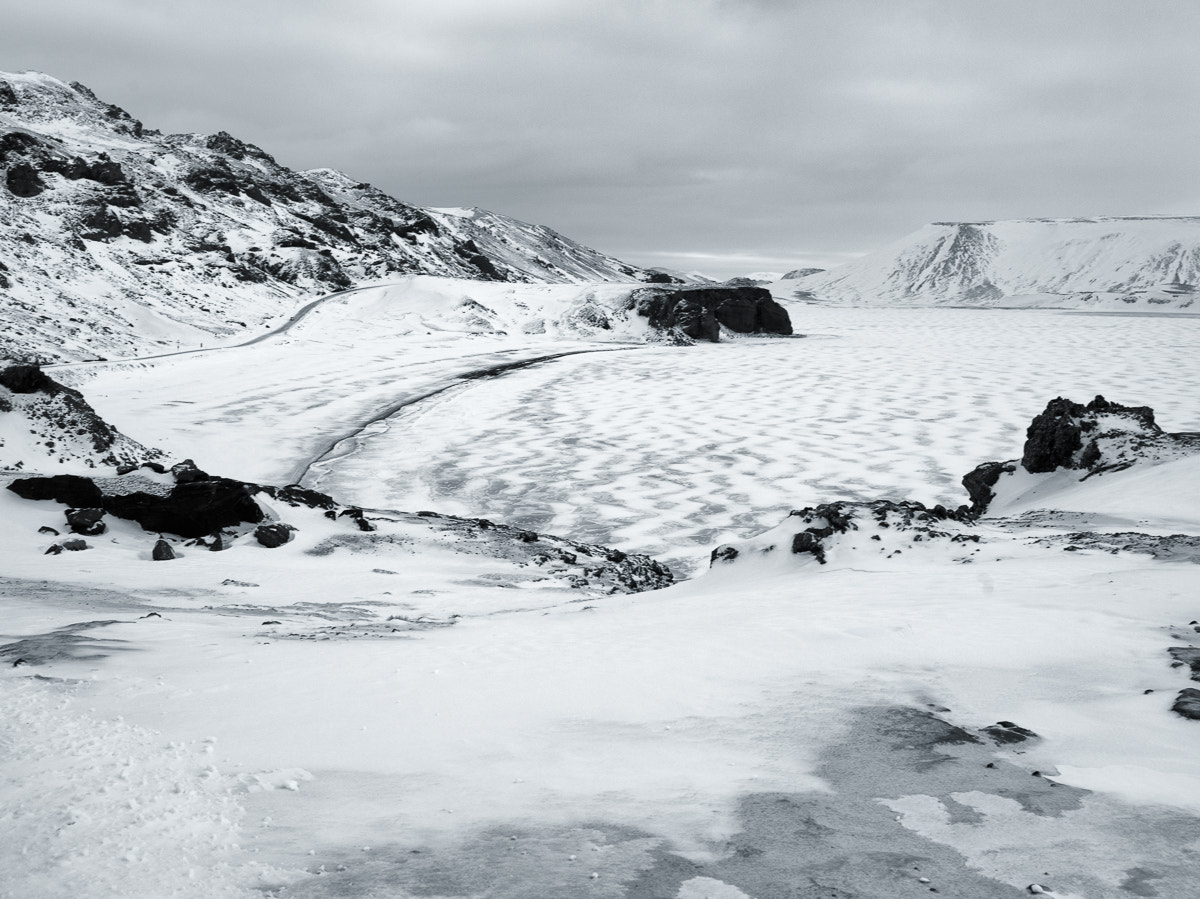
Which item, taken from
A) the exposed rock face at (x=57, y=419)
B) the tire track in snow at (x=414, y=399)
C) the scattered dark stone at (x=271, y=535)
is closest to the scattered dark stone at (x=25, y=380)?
the exposed rock face at (x=57, y=419)

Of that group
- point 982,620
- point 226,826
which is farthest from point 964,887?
point 982,620

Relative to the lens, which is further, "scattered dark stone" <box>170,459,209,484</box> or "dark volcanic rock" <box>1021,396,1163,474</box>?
"dark volcanic rock" <box>1021,396,1163,474</box>

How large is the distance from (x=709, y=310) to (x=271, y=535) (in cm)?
3315

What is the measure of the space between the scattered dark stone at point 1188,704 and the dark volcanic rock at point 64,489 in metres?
9.46

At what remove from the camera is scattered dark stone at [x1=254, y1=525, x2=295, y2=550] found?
9.47m

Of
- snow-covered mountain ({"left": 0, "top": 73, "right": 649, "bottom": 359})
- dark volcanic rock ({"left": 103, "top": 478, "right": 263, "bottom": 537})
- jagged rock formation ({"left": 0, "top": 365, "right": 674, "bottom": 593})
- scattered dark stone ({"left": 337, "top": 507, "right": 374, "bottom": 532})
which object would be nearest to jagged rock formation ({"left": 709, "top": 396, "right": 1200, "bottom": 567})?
jagged rock formation ({"left": 0, "top": 365, "right": 674, "bottom": 593})

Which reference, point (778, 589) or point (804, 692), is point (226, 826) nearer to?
point (804, 692)

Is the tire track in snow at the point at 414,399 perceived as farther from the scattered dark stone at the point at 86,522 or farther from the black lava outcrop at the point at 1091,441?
the black lava outcrop at the point at 1091,441

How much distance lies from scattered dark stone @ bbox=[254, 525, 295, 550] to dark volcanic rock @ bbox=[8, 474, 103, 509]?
167cm

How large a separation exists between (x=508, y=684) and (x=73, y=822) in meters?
2.10

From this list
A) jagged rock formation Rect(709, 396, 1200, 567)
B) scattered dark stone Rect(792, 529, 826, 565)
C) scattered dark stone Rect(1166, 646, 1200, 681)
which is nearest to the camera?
scattered dark stone Rect(1166, 646, 1200, 681)

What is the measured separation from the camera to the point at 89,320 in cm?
2878

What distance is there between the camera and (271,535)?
31.2 ft

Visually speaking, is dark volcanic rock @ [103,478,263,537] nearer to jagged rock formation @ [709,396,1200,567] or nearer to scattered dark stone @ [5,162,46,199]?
jagged rock formation @ [709,396,1200,567]
